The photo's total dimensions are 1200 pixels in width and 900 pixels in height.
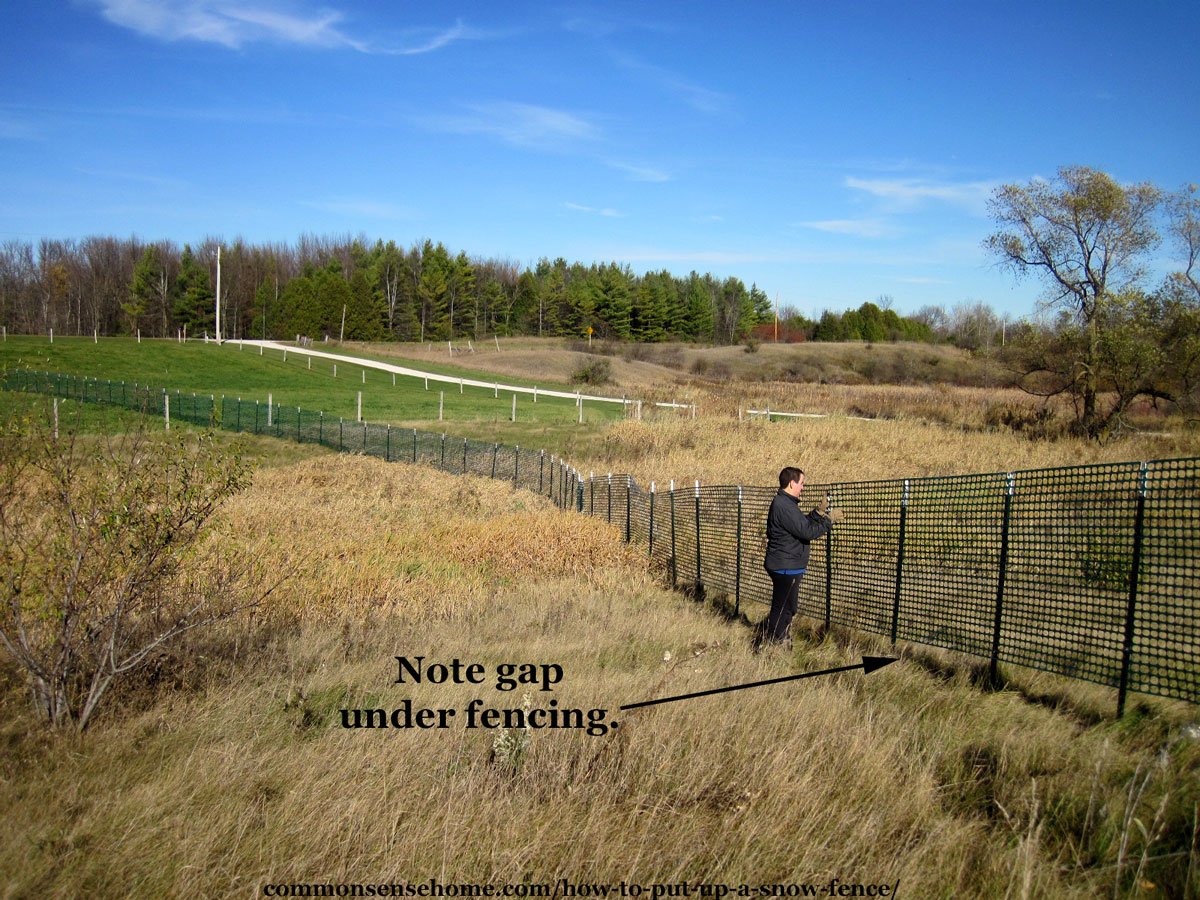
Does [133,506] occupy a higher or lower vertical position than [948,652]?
higher

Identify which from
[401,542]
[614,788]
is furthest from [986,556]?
[614,788]

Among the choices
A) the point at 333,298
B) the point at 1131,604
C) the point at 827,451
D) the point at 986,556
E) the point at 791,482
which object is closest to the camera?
the point at 1131,604

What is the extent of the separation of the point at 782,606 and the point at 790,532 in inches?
26.6

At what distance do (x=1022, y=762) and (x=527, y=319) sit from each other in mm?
116849

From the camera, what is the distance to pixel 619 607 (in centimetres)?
991

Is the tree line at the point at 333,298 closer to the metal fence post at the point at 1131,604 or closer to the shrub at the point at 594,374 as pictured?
the shrub at the point at 594,374

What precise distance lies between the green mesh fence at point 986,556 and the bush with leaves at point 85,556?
0.85m

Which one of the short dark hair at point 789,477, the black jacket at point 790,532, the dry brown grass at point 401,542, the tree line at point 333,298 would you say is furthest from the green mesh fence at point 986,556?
the tree line at point 333,298

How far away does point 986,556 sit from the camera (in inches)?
464

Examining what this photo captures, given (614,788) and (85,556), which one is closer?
(614,788)

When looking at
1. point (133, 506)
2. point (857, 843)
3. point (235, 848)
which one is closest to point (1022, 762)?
point (857, 843)

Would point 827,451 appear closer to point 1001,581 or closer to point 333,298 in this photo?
point 1001,581

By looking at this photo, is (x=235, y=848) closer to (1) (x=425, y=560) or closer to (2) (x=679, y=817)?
(2) (x=679, y=817)

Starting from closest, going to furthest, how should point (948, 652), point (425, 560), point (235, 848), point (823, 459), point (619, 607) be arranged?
1. point (235, 848)
2. point (948, 652)
3. point (619, 607)
4. point (425, 560)
5. point (823, 459)
